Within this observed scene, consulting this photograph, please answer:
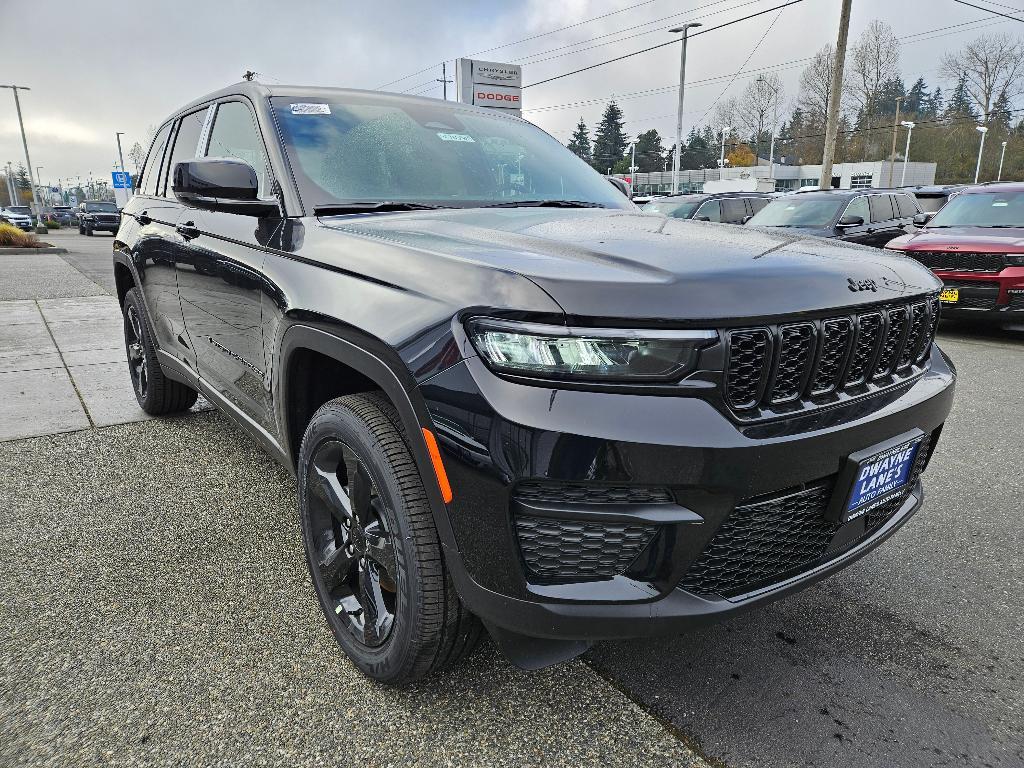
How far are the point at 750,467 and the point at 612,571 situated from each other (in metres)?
0.37

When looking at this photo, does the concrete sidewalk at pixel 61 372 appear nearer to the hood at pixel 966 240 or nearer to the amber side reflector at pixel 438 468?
the amber side reflector at pixel 438 468

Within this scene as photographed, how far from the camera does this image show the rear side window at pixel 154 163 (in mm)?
4156

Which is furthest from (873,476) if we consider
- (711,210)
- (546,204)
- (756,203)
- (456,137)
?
(756,203)

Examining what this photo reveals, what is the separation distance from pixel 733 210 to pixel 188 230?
12.3m

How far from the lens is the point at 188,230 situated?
3.22 metres

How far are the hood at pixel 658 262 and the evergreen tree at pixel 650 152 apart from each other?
307 ft

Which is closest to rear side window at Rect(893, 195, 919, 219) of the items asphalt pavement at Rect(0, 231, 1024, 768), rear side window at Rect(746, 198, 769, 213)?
rear side window at Rect(746, 198, 769, 213)

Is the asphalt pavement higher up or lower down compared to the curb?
higher up

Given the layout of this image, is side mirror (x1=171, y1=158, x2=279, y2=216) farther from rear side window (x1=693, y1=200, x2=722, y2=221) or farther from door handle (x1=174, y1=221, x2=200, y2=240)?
rear side window (x1=693, y1=200, x2=722, y2=221)

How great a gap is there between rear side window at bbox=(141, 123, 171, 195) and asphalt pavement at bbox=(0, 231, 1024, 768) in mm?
1915

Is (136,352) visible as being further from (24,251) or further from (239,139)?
(24,251)

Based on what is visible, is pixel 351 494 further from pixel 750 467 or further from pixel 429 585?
pixel 750 467

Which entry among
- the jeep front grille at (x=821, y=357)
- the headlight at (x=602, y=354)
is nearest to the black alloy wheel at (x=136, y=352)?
the headlight at (x=602, y=354)

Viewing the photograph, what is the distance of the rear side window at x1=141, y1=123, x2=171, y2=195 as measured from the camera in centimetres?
416
